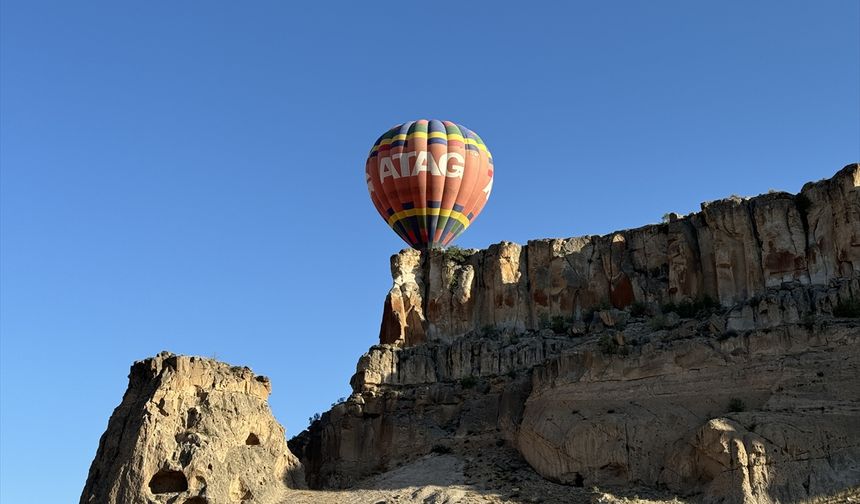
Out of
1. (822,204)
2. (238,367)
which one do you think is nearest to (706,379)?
(822,204)

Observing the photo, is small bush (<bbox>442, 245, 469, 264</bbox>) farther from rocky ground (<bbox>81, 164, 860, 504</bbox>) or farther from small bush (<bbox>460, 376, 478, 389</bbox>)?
small bush (<bbox>460, 376, 478, 389</bbox>)

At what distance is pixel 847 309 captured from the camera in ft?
183

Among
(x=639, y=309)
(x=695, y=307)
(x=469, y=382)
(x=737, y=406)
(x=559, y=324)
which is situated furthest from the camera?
(x=559, y=324)

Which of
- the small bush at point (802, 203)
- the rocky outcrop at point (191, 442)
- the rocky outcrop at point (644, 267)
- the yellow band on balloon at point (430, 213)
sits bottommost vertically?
the rocky outcrop at point (191, 442)

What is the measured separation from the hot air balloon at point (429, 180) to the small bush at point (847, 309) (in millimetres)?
19906

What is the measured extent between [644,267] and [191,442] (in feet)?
65.2

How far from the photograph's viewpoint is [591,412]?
56.4m

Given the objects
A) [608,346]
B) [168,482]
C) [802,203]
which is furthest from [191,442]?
[802,203]

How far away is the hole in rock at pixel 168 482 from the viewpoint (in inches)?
2191

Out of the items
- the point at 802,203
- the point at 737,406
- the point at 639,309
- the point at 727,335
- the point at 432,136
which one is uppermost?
the point at 432,136

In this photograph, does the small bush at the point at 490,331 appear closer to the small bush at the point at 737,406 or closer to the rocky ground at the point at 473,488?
the rocky ground at the point at 473,488

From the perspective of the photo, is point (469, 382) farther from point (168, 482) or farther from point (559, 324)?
point (168, 482)

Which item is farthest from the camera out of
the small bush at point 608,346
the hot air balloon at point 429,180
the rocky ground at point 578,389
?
the hot air balloon at point 429,180

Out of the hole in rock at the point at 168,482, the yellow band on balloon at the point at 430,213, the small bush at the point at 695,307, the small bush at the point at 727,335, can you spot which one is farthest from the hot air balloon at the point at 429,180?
the hole in rock at the point at 168,482
